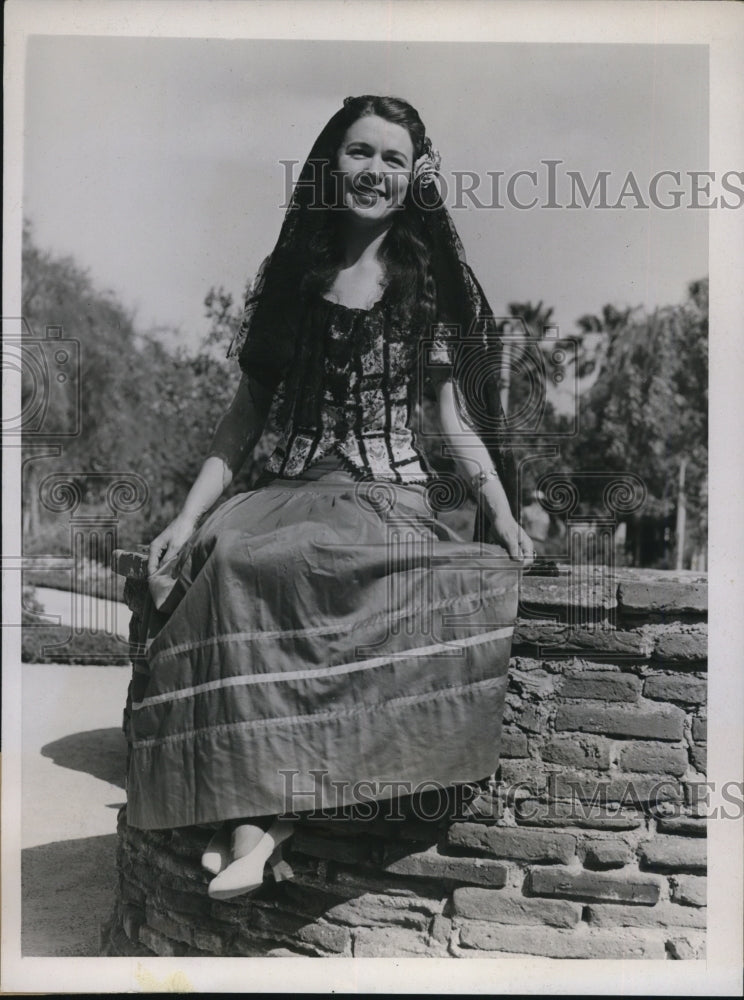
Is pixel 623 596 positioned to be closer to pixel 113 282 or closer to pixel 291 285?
pixel 291 285

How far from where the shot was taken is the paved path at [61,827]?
3.74m

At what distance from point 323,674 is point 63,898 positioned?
1.47m

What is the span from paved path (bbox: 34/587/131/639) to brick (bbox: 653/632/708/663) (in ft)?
7.22

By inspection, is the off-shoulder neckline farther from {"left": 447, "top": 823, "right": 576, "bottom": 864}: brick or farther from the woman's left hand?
{"left": 447, "top": 823, "right": 576, "bottom": 864}: brick

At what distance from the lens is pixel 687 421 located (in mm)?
7727

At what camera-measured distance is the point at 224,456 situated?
3570mm

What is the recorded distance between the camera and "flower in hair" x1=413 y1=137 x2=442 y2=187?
3.54 meters

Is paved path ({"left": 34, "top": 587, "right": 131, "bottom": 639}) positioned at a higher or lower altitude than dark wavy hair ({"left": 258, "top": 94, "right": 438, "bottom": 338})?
lower

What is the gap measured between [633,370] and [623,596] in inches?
154

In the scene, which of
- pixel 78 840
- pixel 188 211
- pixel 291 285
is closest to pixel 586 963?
pixel 78 840

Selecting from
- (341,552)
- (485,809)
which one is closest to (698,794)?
(485,809)

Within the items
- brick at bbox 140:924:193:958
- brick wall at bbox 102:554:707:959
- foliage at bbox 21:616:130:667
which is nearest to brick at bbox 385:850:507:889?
brick wall at bbox 102:554:707:959

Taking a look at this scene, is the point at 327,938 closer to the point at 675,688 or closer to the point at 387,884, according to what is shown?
the point at 387,884

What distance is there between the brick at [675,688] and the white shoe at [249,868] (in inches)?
45.3
